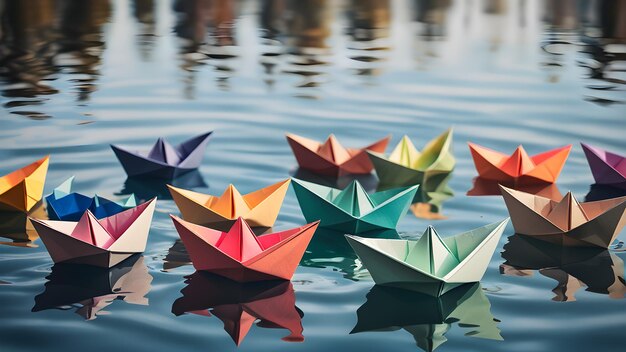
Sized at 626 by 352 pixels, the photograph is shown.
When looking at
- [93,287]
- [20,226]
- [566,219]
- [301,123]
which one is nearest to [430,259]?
[566,219]

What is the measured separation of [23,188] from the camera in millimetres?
5367

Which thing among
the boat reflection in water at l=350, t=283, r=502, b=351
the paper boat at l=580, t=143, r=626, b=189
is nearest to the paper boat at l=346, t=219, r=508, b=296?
the boat reflection in water at l=350, t=283, r=502, b=351

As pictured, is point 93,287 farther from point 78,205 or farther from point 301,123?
point 301,123

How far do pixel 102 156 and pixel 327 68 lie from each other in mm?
4033

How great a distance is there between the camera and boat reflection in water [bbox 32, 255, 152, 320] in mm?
4222

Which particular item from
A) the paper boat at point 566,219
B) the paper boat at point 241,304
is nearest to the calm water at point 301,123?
the paper boat at point 241,304

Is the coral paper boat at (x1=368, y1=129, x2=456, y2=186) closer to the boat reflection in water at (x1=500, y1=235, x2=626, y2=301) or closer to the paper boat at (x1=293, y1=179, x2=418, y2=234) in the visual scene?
the paper boat at (x1=293, y1=179, x2=418, y2=234)

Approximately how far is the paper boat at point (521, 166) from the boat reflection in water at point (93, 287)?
97.8 inches

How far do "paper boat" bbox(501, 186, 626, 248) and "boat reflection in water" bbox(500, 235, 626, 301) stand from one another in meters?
0.05

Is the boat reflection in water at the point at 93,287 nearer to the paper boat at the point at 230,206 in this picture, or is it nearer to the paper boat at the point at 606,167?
the paper boat at the point at 230,206

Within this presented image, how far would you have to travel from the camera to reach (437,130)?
295 inches

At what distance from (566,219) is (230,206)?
1.76 metres

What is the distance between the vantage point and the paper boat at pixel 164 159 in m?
6.04

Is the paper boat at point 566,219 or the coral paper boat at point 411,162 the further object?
the coral paper boat at point 411,162
